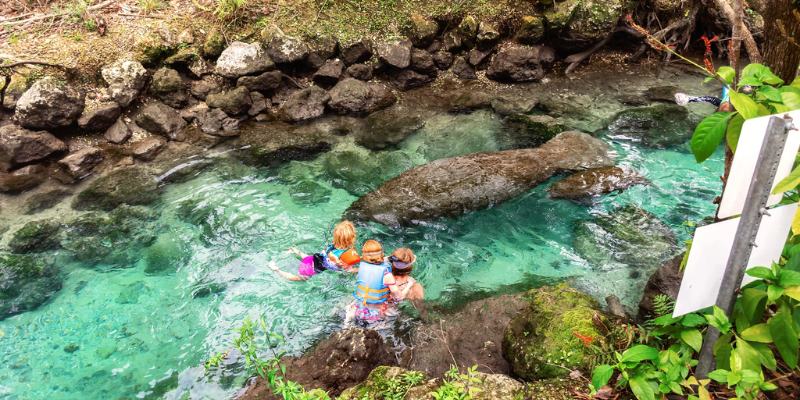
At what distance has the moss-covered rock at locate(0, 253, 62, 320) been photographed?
629 cm

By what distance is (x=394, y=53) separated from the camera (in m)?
10.5

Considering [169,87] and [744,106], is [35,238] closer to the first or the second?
[169,87]

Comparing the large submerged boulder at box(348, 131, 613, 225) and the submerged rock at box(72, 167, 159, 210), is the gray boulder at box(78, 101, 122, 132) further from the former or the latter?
the large submerged boulder at box(348, 131, 613, 225)

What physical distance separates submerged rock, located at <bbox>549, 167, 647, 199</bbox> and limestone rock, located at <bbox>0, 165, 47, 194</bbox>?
8299mm

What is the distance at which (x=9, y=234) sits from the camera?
719cm

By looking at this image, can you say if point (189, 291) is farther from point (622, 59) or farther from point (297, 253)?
point (622, 59)

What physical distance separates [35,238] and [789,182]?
8.56m

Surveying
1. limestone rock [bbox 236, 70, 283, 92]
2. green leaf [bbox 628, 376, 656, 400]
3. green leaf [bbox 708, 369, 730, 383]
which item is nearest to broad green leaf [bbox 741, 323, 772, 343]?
green leaf [bbox 708, 369, 730, 383]

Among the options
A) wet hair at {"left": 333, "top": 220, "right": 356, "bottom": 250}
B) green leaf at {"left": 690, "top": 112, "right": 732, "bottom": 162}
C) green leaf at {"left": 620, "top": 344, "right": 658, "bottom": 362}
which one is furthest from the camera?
wet hair at {"left": 333, "top": 220, "right": 356, "bottom": 250}

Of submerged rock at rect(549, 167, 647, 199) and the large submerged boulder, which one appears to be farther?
submerged rock at rect(549, 167, 647, 199)

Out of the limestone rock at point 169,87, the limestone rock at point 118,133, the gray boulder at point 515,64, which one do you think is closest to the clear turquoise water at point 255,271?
the limestone rock at point 118,133

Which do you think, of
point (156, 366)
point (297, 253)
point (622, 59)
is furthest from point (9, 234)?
point (622, 59)

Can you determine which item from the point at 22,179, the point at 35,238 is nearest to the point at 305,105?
the point at 22,179

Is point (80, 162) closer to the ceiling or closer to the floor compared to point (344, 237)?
closer to the floor
